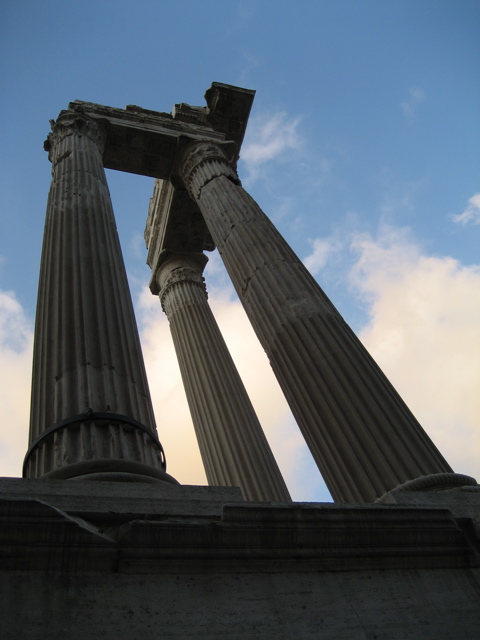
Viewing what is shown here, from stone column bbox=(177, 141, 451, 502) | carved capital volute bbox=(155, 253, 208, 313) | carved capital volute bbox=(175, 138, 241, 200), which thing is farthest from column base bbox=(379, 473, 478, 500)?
carved capital volute bbox=(155, 253, 208, 313)

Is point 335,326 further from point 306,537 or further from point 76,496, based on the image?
point 76,496

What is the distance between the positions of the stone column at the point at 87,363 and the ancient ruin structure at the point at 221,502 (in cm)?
4

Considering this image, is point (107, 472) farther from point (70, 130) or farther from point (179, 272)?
point (179, 272)

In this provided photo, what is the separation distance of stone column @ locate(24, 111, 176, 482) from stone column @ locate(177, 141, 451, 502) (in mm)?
3923

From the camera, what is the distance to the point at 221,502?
720 cm

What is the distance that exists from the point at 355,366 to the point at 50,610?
8520mm

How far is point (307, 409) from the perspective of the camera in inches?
486

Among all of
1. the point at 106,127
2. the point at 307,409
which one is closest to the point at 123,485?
the point at 307,409

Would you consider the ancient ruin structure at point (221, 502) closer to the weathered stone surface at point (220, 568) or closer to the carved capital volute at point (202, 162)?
the weathered stone surface at point (220, 568)

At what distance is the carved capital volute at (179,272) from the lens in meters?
27.3

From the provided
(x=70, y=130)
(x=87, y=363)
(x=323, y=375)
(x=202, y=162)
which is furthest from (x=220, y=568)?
(x=202, y=162)

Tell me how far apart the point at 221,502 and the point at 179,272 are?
2102 centimetres

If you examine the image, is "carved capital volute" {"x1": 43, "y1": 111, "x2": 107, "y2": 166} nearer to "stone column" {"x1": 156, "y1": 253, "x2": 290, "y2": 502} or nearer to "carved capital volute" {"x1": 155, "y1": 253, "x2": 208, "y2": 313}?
"carved capital volute" {"x1": 155, "y1": 253, "x2": 208, "y2": 313}

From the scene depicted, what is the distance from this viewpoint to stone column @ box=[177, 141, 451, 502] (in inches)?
417
